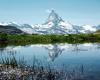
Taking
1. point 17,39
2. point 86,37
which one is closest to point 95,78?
point 17,39

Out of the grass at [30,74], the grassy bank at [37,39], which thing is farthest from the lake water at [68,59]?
the grassy bank at [37,39]

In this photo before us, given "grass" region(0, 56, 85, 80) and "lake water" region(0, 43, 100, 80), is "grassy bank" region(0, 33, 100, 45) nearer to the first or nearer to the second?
"lake water" region(0, 43, 100, 80)

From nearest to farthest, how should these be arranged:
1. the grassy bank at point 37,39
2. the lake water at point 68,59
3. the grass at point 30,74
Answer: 1. the grass at point 30,74
2. the lake water at point 68,59
3. the grassy bank at point 37,39

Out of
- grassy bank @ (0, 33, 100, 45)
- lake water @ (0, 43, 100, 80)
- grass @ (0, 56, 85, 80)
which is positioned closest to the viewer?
grass @ (0, 56, 85, 80)

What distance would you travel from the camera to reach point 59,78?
29719 millimetres

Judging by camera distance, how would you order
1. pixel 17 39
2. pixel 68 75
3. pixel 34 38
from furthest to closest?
pixel 34 38
pixel 17 39
pixel 68 75

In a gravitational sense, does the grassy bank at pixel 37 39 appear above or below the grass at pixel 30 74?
above

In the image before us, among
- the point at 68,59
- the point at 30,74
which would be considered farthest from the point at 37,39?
the point at 30,74

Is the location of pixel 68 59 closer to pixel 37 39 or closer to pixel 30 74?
pixel 30 74

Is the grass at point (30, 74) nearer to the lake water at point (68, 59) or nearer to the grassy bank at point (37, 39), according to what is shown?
the lake water at point (68, 59)

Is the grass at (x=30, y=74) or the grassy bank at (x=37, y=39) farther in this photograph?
the grassy bank at (x=37, y=39)

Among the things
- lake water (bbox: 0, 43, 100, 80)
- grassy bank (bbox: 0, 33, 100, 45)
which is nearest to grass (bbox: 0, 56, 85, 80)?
lake water (bbox: 0, 43, 100, 80)

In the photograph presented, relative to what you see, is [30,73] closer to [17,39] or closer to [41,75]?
[41,75]

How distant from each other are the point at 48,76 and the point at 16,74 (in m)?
3.31
